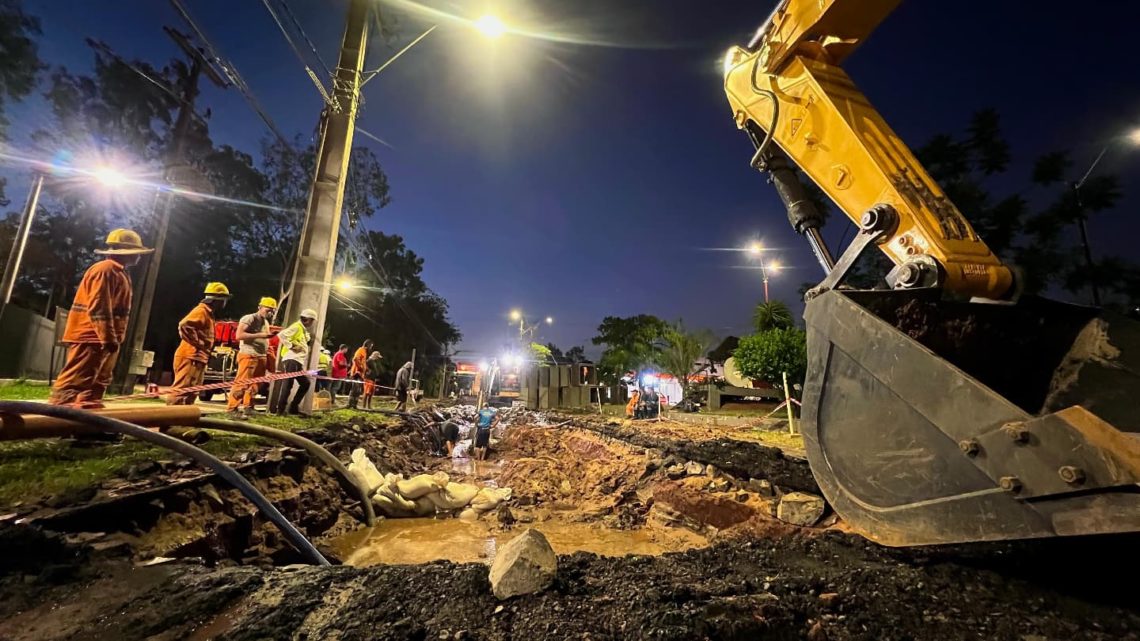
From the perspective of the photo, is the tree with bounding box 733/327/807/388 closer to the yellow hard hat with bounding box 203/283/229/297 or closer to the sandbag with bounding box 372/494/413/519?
the sandbag with bounding box 372/494/413/519

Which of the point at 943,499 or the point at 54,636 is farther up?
the point at 943,499

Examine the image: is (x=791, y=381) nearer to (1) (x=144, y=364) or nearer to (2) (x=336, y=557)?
(2) (x=336, y=557)

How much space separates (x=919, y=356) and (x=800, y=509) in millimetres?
2947

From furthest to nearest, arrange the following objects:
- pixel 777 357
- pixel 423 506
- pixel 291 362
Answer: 1. pixel 777 357
2. pixel 291 362
3. pixel 423 506

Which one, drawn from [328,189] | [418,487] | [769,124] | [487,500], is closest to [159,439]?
[418,487]

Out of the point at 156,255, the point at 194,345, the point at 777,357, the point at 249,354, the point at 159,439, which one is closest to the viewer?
the point at 159,439

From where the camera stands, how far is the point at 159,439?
3037 millimetres

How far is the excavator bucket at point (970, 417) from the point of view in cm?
153

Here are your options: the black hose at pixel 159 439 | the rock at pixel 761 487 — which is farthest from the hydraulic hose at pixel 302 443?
the rock at pixel 761 487

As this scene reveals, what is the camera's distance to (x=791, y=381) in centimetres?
1775

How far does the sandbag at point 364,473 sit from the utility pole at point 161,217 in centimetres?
853

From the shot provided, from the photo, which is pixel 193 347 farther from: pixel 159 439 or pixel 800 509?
pixel 800 509

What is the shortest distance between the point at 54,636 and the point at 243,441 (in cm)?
370

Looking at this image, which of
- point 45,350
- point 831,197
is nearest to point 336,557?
point 831,197
